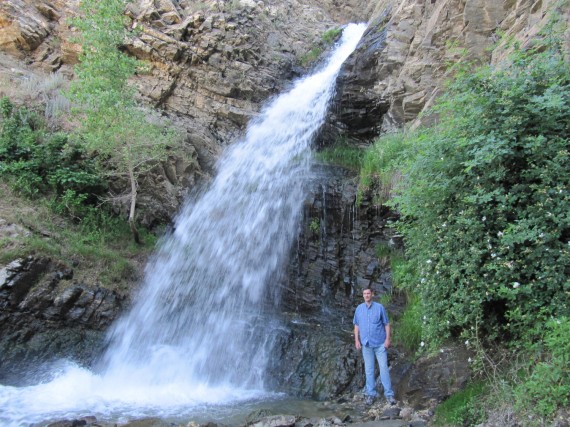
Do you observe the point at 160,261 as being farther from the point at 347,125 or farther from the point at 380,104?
the point at 380,104

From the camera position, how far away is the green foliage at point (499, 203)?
4.65m

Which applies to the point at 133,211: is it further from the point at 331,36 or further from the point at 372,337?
the point at 331,36

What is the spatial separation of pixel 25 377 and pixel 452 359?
7.14 metres

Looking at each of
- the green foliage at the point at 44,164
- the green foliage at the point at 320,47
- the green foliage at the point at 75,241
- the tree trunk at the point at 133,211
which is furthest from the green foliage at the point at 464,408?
the green foliage at the point at 320,47

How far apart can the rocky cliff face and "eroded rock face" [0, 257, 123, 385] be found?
0.02m

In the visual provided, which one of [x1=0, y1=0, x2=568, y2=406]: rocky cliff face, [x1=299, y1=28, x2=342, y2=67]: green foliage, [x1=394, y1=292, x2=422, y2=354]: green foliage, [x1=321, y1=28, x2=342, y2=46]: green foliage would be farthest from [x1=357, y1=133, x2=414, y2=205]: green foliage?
[x1=321, y1=28, x2=342, y2=46]: green foliage

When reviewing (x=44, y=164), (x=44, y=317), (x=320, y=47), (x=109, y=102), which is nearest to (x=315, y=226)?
(x=109, y=102)

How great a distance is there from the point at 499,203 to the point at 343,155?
774 centimetres

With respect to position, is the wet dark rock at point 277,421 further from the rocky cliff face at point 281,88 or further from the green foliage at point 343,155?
the green foliage at point 343,155

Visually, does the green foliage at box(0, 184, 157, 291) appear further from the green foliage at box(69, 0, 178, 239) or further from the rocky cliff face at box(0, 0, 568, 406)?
the green foliage at box(69, 0, 178, 239)

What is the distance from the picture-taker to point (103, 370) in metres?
7.95

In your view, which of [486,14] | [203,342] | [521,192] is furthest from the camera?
[486,14]

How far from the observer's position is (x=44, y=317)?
8.31 meters

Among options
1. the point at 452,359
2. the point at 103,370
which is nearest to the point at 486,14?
the point at 452,359
